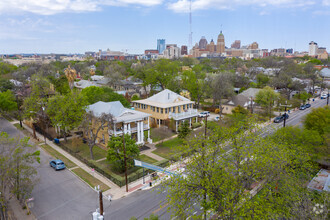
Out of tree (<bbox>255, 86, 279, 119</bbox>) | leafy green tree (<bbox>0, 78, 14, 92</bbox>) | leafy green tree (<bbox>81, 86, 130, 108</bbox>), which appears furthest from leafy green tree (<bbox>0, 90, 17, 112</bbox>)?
tree (<bbox>255, 86, 279, 119</bbox>)

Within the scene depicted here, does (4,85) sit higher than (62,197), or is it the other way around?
(4,85)

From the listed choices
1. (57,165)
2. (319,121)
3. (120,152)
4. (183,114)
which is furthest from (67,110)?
(319,121)

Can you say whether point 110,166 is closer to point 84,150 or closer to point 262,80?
point 84,150

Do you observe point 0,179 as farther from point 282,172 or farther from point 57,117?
point 282,172

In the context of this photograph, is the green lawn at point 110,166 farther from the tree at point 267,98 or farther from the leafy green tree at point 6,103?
the tree at point 267,98

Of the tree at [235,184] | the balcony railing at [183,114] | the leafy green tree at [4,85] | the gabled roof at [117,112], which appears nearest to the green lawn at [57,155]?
the gabled roof at [117,112]

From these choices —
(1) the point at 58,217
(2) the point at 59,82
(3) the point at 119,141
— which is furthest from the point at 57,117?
(2) the point at 59,82
